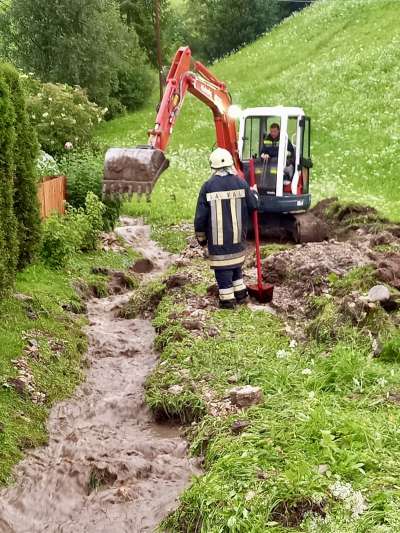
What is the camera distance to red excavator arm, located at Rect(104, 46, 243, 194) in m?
10.2

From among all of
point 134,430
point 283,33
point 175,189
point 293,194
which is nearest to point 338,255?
point 293,194

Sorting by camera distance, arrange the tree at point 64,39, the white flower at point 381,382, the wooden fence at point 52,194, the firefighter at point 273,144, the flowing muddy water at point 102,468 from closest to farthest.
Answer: the flowing muddy water at point 102,468 → the white flower at point 381,382 → the wooden fence at point 52,194 → the firefighter at point 273,144 → the tree at point 64,39

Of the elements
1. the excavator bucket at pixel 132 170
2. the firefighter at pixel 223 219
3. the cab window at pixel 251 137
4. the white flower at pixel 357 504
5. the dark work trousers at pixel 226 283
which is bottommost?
the white flower at pixel 357 504

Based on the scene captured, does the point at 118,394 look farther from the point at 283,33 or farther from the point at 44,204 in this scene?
the point at 283,33

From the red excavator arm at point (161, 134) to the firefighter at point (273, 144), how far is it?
4.18ft

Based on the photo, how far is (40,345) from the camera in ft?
28.8

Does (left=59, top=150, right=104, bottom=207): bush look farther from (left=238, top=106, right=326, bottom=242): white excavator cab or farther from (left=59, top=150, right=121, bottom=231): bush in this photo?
(left=238, top=106, right=326, bottom=242): white excavator cab

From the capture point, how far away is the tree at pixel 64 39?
3469 centimetres

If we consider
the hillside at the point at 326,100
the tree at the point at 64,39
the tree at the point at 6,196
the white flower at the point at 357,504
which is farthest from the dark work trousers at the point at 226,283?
the tree at the point at 64,39

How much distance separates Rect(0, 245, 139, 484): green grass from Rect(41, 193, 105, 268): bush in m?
0.30

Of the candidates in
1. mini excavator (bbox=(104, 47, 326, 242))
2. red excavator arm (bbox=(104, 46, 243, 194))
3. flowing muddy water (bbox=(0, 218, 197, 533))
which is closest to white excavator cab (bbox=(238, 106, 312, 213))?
mini excavator (bbox=(104, 47, 326, 242))

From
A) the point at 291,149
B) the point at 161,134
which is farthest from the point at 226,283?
the point at 291,149

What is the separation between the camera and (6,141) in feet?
30.9

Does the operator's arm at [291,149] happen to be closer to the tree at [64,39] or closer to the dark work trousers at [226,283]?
the dark work trousers at [226,283]
